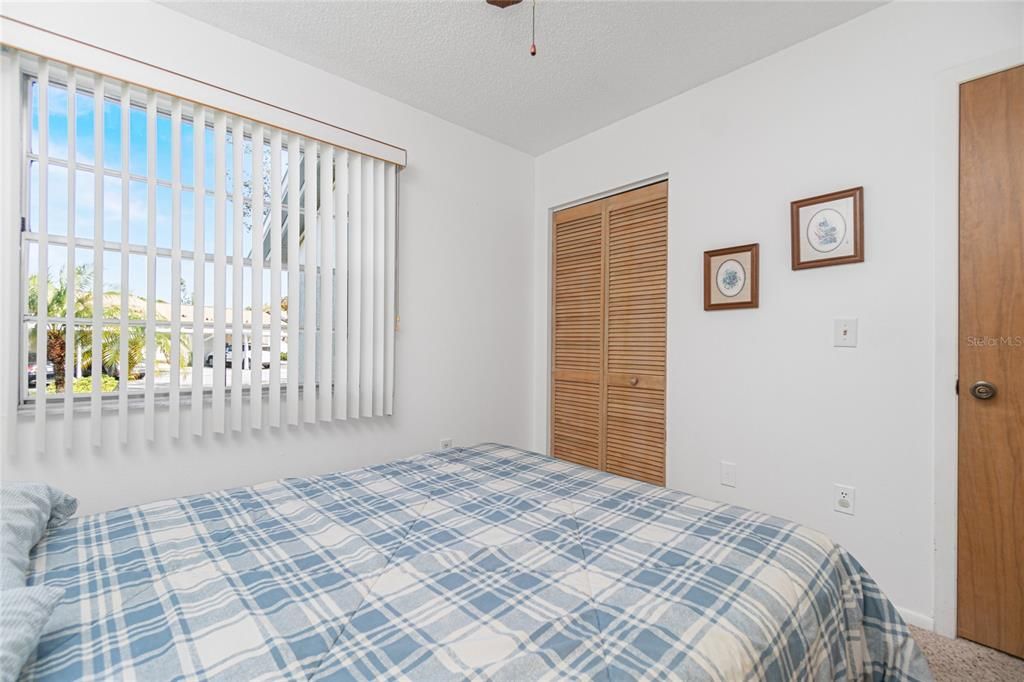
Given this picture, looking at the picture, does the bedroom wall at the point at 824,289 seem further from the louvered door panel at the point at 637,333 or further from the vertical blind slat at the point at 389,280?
the vertical blind slat at the point at 389,280

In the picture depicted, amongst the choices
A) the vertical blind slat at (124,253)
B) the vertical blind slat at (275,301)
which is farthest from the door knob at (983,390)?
the vertical blind slat at (124,253)

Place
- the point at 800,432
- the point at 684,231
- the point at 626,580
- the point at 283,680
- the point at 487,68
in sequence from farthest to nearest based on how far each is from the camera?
the point at 684,231, the point at 487,68, the point at 800,432, the point at 626,580, the point at 283,680

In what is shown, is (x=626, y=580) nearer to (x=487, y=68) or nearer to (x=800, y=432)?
(x=800, y=432)

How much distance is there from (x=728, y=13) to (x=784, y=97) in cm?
50

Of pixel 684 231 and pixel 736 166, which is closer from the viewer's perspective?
pixel 736 166

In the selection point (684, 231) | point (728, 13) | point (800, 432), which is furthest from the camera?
point (684, 231)

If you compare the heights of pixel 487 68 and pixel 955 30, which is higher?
pixel 487 68

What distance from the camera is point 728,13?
6.47ft

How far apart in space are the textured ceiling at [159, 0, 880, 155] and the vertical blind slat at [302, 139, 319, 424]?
20.0 inches

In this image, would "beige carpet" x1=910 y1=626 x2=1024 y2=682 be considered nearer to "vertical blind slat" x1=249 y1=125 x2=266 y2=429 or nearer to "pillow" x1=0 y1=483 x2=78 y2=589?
"pillow" x1=0 y1=483 x2=78 y2=589

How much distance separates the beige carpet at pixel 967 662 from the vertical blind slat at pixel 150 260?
9.95 feet

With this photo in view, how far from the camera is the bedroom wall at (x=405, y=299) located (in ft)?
6.04

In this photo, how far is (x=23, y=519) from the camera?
107cm

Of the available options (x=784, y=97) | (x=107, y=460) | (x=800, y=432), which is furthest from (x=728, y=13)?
(x=107, y=460)
